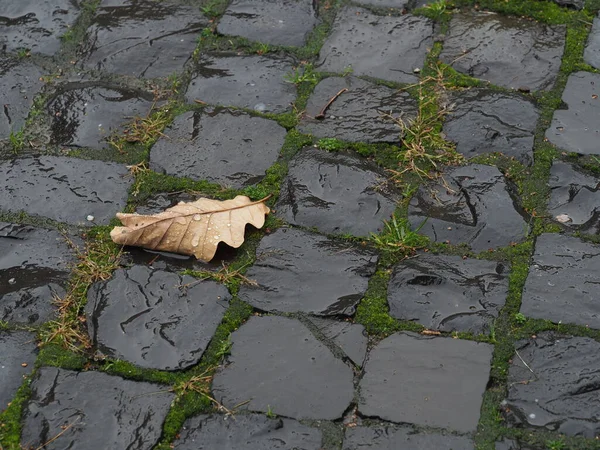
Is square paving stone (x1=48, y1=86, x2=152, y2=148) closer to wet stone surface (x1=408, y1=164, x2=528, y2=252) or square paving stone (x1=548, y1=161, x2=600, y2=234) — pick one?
wet stone surface (x1=408, y1=164, x2=528, y2=252)

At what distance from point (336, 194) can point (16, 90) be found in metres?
1.61

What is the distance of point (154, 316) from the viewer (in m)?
3.06

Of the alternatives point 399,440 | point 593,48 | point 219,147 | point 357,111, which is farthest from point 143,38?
point 399,440

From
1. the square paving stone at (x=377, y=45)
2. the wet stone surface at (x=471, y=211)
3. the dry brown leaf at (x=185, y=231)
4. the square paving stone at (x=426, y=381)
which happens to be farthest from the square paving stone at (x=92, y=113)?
the square paving stone at (x=426, y=381)

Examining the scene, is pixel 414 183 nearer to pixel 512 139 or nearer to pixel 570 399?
pixel 512 139

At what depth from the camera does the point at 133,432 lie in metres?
2.73

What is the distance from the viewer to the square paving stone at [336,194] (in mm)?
3393

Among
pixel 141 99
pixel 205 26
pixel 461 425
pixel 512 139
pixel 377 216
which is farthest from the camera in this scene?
pixel 205 26

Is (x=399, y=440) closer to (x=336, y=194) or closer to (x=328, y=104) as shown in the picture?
(x=336, y=194)

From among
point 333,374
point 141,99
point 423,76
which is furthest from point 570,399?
point 141,99

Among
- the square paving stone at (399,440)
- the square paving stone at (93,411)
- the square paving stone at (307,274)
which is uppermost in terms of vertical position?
the square paving stone at (307,274)

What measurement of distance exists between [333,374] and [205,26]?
7.09 ft

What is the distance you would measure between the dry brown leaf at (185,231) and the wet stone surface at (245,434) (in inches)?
27.4

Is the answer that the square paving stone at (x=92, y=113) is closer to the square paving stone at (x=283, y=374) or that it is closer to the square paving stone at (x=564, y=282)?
the square paving stone at (x=283, y=374)
